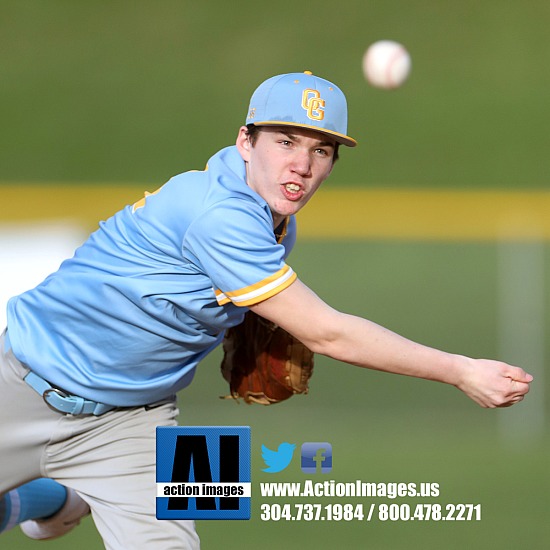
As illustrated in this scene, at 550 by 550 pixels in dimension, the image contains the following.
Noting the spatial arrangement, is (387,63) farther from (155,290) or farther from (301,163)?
(155,290)

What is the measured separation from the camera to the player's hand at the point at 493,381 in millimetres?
2699

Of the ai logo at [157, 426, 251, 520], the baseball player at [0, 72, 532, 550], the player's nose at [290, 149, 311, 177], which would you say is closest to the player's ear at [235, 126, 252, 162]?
the baseball player at [0, 72, 532, 550]

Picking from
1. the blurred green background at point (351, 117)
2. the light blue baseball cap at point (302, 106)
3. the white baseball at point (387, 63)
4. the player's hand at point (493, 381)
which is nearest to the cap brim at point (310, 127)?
the light blue baseball cap at point (302, 106)

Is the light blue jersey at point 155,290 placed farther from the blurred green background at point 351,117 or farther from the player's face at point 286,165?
the blurred green background at point 351,117

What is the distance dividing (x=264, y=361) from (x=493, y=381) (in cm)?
92

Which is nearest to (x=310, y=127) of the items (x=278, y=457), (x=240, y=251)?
(x=240, y=251)

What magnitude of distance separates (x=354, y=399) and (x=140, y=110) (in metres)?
6.97

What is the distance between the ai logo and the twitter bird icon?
134cm

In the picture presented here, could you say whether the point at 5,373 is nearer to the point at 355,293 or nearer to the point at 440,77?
the point at 355,293

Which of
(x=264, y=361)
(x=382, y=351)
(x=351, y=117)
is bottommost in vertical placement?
(x=264, y=361)

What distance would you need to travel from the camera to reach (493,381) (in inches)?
106

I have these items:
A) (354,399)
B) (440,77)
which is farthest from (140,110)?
(354,399)

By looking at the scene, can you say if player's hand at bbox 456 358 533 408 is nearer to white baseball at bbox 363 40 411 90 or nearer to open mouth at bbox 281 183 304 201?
open mouth at bbox 281 183 304 201

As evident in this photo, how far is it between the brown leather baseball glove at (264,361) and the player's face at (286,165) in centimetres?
65
